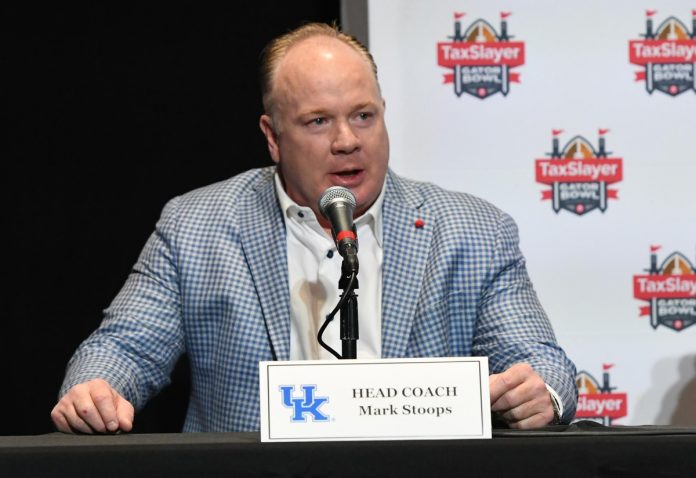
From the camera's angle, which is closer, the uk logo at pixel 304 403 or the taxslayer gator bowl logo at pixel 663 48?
the uk logo at pixel 304 403

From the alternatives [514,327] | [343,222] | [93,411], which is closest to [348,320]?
[343,222]

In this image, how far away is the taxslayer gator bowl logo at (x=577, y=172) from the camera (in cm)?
330

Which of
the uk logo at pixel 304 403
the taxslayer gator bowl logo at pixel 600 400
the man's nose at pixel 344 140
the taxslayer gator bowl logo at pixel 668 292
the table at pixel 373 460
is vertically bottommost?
the taxslayer gator bowl logo at pixel 600 400

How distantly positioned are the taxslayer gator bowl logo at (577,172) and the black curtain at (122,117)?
0.85m

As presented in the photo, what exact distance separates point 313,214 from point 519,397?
847 mm

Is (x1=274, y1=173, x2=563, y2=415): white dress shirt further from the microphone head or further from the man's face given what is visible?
the microphone head

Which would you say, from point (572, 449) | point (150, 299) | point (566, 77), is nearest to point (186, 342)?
point (150, 299)

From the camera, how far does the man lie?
2.34 metres

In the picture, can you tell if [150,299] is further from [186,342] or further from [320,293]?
[320,293]

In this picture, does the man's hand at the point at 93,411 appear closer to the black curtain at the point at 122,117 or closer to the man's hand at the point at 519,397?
the man's hand at the point at 519,397

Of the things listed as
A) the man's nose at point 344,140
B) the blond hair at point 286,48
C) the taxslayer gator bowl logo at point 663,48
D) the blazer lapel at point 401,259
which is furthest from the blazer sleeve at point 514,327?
the taxslayer gator bowl logo at point 663,48

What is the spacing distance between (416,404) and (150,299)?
1089 millimetres

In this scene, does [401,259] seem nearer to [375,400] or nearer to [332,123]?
[332,123]

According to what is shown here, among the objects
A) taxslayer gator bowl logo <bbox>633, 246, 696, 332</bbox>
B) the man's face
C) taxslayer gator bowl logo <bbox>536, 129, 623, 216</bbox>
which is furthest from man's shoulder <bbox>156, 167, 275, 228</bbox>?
taxslayer gator bowl logo <bbox>633, 246, 696, 332</bbox>
